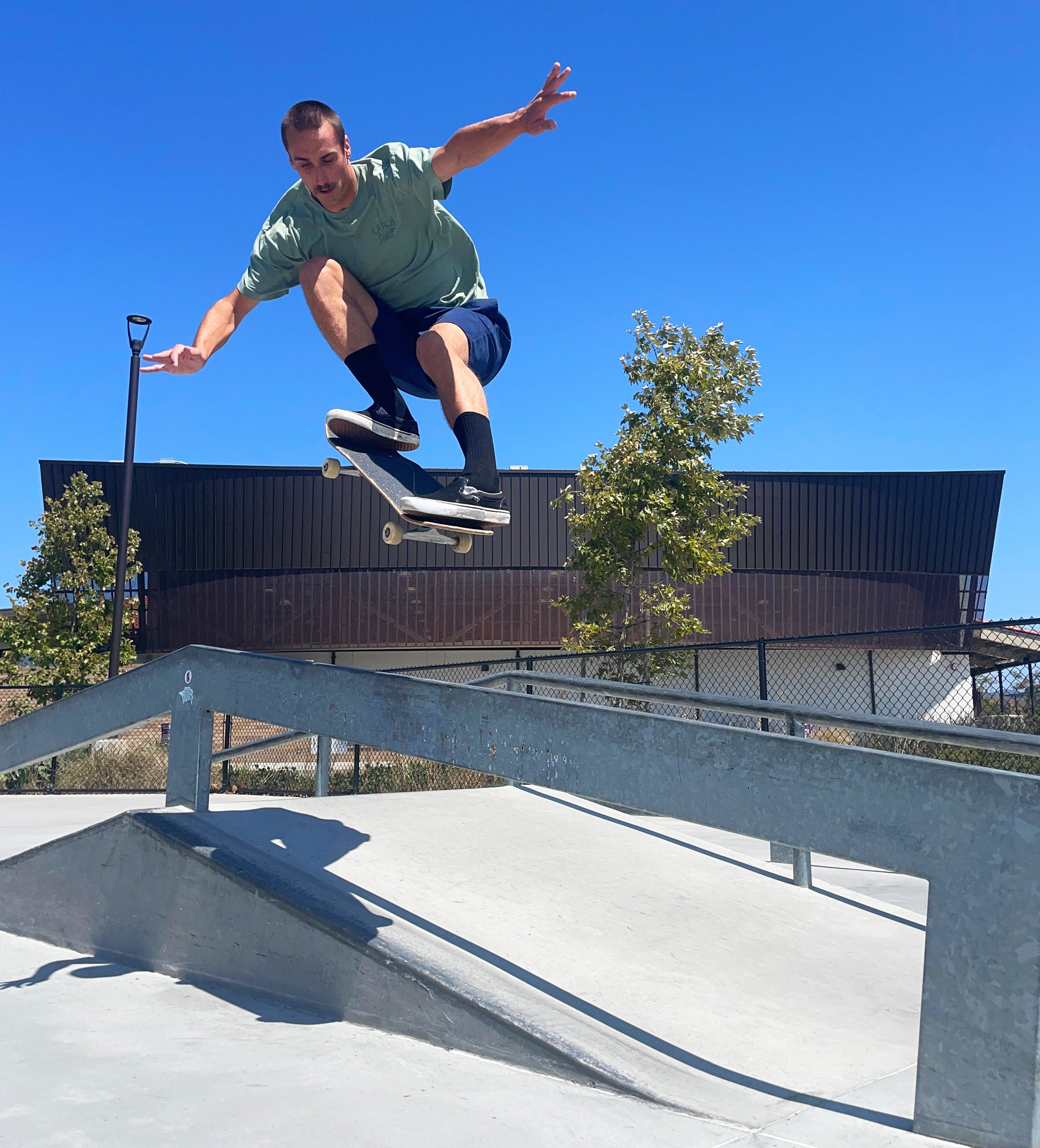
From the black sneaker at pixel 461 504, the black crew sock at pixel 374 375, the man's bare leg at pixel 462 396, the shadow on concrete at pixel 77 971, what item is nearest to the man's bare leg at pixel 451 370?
the man's bare leg at pixel 462 396

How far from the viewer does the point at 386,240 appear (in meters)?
4.42

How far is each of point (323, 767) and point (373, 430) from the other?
3004mm

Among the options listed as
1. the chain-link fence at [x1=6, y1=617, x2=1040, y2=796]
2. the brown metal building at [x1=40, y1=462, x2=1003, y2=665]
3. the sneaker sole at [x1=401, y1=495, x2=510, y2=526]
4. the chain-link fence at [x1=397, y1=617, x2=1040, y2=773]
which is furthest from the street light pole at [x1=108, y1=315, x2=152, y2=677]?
the sneaker sole at [x1=401, y1=495, x2=510, y2=526]

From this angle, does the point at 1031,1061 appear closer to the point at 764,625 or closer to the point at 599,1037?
the point at 599,1037

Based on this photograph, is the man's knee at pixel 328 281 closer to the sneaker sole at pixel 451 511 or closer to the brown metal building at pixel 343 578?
the sneaker sole at pixel 451 511

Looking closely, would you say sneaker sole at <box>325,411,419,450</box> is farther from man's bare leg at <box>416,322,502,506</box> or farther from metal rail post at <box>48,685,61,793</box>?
metal rail post at <box>48,685,61,793</box>

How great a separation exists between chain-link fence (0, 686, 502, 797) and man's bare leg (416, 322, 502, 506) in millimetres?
6505

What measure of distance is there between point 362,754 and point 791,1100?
1602cm

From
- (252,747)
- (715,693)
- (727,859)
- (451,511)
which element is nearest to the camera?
(451,511)

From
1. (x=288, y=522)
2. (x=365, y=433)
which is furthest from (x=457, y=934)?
(x=288, y=522)

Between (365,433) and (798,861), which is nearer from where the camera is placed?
(365,433)

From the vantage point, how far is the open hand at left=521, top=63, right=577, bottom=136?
12.5ft

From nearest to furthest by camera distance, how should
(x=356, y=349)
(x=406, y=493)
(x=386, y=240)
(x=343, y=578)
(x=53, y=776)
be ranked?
(x=406, y=493)
(x=386, y=240)
(x=356, y=349)
(x=53, y=776)
(x=343, y=578)

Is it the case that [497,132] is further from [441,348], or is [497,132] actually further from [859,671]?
[859,671]
